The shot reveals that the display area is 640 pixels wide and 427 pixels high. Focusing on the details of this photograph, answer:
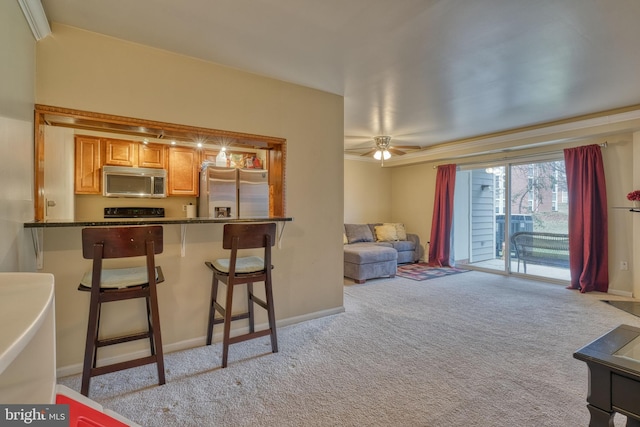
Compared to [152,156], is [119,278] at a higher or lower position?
lower

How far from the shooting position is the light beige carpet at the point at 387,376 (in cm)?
172

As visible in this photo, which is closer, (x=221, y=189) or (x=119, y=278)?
(x=119, y=278)

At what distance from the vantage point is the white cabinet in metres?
0.53

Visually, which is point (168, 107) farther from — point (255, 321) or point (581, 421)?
point (581, 421)

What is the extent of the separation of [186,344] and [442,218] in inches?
201

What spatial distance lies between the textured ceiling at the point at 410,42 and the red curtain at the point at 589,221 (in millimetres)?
963

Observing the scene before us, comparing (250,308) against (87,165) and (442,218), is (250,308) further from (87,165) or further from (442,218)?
(442,218)

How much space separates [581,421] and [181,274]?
9.14 ft

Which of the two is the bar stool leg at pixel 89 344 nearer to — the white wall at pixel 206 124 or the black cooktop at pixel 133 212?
the white wall at pixel 206 124

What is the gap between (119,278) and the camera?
1964 mm

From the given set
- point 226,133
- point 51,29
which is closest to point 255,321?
point 226,133

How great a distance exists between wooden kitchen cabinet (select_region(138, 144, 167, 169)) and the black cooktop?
666 mm

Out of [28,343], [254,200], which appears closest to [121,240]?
[28,343]

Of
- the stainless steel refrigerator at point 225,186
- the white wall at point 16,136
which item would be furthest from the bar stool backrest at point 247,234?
→ the stainless steel refrigerator at point 225,186
